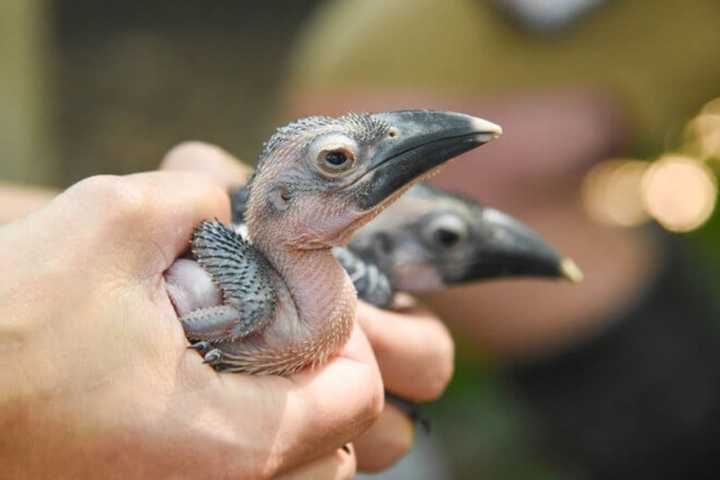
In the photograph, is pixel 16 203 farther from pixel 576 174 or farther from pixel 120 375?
pixel 576 174

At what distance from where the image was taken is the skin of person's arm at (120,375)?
3.58ft

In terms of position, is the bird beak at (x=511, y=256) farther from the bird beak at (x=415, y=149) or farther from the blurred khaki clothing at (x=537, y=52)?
the blurred khaki clothing at (x=537, y=52)

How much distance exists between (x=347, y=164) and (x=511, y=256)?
552mm

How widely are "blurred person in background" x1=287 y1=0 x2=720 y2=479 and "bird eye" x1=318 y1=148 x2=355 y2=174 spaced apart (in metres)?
1.31

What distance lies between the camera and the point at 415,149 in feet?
3.92

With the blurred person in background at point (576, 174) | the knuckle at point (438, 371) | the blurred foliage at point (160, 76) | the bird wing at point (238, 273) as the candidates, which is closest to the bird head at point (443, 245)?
the knuckle at point (438, 371)

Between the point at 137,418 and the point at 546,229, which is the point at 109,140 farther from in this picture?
the point at 137,418

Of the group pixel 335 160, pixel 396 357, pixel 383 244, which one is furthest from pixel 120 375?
pixel 383 244

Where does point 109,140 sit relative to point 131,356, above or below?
below

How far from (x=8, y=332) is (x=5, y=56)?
2.04 meters

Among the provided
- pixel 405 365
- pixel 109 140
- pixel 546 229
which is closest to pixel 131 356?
pixel 405 365

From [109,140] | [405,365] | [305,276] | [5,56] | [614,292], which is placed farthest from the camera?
[109,140]

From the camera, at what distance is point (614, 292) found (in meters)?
2.49

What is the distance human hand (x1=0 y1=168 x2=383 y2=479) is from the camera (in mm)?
1091
